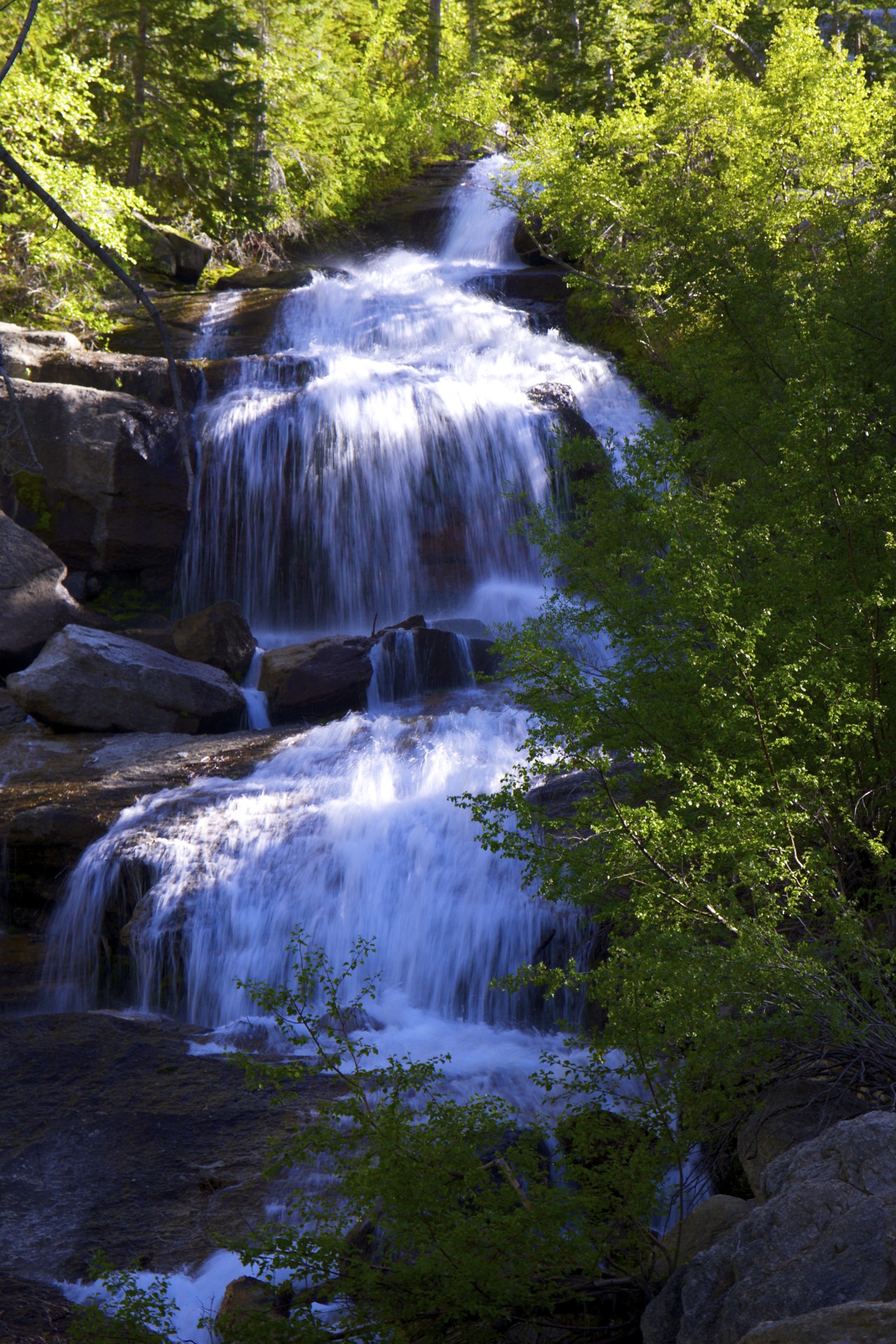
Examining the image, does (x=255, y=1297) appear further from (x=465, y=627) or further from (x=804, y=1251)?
(x=465, y=627)

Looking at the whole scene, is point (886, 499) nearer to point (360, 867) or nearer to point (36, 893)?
point (360, 867)

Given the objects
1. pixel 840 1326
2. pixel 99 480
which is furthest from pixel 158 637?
pixel 840 1326

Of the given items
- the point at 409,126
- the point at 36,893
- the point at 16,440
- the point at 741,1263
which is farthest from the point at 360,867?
the point at 409,126

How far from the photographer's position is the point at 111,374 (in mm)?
15938

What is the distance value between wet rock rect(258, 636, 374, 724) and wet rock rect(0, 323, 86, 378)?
7234mm

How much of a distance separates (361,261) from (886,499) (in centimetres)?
2304

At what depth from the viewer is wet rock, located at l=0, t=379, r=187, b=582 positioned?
1477 centimetres

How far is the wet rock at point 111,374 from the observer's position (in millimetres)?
15852

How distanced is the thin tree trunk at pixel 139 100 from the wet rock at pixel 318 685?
1477 centimetres

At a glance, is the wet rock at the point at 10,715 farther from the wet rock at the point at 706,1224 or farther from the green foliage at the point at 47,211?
the wet rock at the point at 706,1224

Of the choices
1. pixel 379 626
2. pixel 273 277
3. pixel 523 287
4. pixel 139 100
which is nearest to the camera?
pixel 379 626

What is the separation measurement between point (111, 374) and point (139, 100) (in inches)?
379

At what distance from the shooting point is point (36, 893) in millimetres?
8828

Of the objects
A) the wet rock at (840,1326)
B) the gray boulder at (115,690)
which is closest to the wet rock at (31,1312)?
the wet rock at (840,1326)
